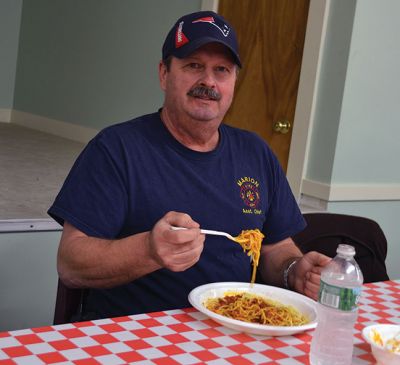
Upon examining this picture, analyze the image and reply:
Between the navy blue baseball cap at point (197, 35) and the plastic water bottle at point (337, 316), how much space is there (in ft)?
2.68

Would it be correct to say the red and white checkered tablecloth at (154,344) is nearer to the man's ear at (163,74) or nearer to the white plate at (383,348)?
the white plate at (383,348)

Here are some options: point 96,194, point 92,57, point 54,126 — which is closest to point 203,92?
point 96,194

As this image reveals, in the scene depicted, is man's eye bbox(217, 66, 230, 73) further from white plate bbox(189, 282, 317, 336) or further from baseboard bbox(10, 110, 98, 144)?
baseboard bbox(10, 110, 98, 144)

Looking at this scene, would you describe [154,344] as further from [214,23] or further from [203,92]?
[214,23]

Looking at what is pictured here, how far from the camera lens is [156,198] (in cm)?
191

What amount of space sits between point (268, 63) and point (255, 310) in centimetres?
259

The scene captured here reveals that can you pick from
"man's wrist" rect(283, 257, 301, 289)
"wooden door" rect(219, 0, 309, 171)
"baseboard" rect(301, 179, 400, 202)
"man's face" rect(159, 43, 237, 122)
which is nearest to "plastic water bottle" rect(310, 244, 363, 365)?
"man's wrist" rect(283, 257, 301, 289)

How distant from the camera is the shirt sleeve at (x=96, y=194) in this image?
1.81 m

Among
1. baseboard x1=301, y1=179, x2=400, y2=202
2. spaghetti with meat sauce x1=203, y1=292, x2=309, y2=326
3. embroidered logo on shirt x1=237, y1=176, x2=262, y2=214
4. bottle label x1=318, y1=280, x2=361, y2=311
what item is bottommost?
spaghetti with meat sauce x1=203, y1=292, x2=309, y2=326

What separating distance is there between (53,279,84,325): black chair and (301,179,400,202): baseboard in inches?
76.0

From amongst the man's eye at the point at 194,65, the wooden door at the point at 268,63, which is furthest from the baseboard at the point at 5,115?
the man's eye at the point at 194,65

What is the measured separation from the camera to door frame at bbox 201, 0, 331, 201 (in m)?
3.63

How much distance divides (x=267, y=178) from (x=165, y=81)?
42cm

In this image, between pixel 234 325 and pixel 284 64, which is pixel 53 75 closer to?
pixel 284 64
